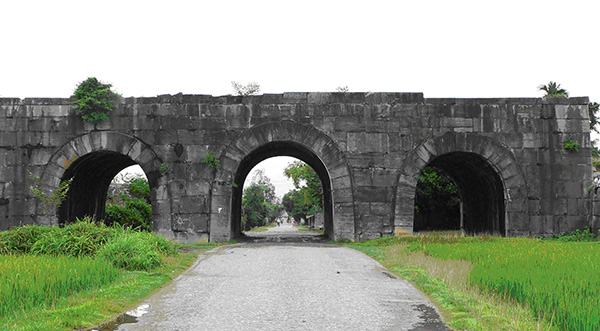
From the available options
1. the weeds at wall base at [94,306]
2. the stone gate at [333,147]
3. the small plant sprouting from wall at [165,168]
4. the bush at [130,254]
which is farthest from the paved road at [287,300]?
the small plant sprouting from wall at [165,168]

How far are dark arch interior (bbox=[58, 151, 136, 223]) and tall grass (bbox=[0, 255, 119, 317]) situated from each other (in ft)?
26.7

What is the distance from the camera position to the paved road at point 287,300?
5254mm

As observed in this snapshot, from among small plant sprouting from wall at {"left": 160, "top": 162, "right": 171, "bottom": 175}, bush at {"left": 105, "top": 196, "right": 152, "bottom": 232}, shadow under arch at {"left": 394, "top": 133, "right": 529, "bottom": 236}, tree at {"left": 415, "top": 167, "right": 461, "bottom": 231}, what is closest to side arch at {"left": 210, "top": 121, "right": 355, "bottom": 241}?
small plant sprouting from wall at {"left": 160, "top": 162, "right": 171, "bottom": 175}

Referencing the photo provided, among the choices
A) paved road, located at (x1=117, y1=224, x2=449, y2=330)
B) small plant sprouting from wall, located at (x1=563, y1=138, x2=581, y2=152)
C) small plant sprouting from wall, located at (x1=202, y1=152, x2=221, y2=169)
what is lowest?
paved road, located at (x1=117, y1=224, x2=449, y2=330)

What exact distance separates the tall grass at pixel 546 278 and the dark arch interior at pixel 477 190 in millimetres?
6511

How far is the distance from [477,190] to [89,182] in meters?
14.7

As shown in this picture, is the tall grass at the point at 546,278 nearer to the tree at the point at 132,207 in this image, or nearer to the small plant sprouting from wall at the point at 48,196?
the small plant sprouting from wall at the point at 48,196

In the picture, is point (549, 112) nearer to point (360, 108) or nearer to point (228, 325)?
point (360, 108)

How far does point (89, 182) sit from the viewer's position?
58.4ft

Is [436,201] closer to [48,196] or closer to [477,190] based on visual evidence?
[477,190]

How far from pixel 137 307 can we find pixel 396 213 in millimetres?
10568

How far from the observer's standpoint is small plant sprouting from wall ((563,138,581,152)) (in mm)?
15438

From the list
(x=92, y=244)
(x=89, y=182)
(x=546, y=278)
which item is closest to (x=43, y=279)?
(x=92, y=244)

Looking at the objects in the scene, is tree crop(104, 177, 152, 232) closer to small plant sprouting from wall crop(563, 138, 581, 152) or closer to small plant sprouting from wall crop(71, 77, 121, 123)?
small plant sprouting from wall crop(71, 77, 121, 123)
